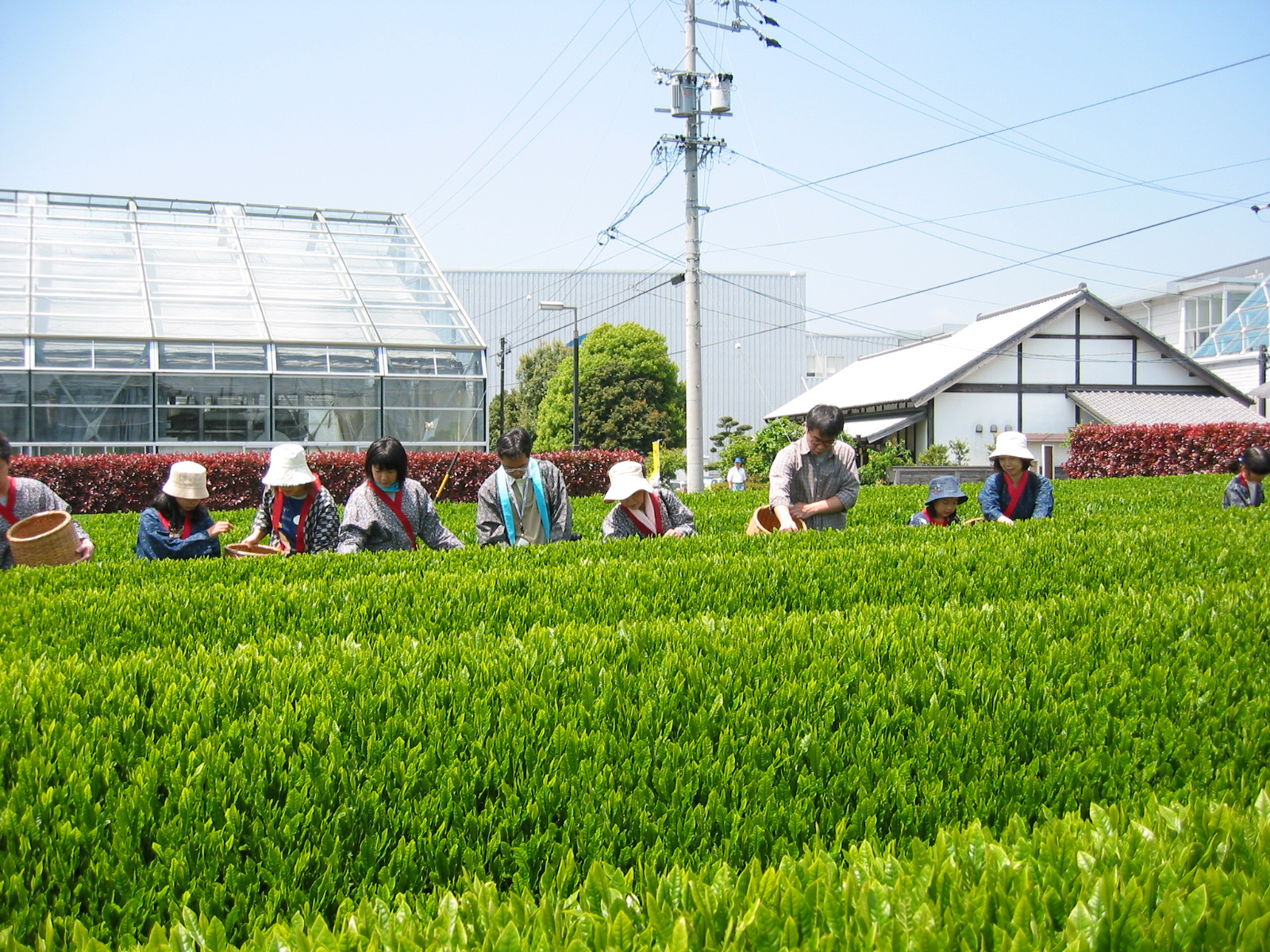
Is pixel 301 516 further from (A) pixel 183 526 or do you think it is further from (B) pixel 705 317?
(B) pixel 705 317

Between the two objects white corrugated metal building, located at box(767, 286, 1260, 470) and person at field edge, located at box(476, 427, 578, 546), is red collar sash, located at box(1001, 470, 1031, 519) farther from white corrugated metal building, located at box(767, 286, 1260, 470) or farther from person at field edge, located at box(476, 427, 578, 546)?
white corrugated metal building, located at box(767, 286, 1260, 470)

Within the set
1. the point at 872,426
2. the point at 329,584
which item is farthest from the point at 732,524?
the point at 872,426

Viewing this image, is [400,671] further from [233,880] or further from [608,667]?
[233,880]

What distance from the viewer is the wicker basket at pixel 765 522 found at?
717 cm

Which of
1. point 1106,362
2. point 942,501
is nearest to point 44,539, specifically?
point 942,501

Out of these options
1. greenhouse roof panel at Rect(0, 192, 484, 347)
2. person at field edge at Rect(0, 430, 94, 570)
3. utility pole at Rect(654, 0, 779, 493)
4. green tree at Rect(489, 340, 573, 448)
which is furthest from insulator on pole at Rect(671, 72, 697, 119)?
green tree at Rect(489, 340, 573, 448)

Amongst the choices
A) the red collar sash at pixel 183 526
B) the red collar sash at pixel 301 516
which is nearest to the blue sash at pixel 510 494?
the red collar sash at pixel 301 516

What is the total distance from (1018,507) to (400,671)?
21.2 ft

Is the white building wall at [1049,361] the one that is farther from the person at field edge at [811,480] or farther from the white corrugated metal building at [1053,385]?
the person at field edge at [811,480]

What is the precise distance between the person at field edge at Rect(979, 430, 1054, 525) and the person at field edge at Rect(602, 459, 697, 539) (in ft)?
8.75

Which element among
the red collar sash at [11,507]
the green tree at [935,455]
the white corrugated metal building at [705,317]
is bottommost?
the red collar sash at [11,507]

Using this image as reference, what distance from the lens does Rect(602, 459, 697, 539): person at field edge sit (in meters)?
6.88

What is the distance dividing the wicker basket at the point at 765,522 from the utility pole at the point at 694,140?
11676mm

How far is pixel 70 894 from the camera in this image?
216cm
